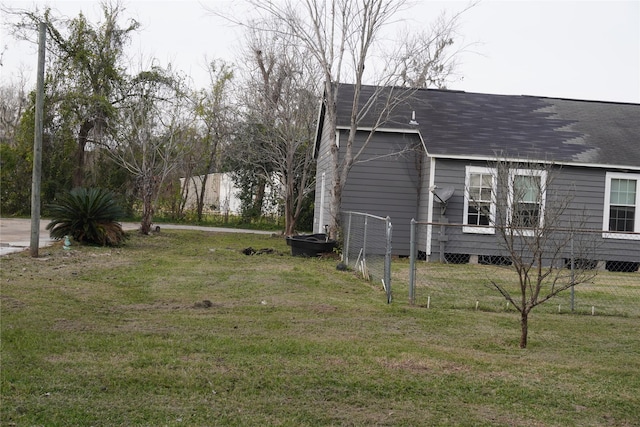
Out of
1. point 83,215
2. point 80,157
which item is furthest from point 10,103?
point 83,215

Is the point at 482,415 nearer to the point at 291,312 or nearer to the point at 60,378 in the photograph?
the point at 60,378

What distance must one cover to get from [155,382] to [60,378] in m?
0.70

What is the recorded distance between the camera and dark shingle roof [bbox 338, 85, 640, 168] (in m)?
16.6

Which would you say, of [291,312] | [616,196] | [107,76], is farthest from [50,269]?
[107,76]

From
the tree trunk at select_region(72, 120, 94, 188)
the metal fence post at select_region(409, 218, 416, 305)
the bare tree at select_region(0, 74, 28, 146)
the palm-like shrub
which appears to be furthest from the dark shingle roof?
the bare tree at select_region(0, 74, 28, 146)

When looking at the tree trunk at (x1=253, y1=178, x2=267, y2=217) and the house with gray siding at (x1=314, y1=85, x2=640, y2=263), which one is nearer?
the house with gray siding at (x1=314, y1=85, x2=640, y2=263)

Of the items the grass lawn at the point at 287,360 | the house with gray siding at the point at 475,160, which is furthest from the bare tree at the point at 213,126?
the grass lawn at the point at 287,360

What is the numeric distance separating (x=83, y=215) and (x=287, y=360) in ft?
34.8

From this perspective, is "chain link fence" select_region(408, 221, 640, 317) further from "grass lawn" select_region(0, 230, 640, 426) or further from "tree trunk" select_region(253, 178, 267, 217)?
"tree trunk" select_region(253, 178, 267, 217)

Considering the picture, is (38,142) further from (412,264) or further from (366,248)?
(412,264)

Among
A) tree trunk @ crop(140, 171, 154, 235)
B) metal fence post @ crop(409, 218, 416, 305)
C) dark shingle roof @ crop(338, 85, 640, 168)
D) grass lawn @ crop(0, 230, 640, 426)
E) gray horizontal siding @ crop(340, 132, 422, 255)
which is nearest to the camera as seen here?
grass lawn @ crop(0, 230, 640, 426)

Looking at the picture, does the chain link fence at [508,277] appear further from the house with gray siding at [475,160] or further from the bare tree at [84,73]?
the bare tree at [84,73]

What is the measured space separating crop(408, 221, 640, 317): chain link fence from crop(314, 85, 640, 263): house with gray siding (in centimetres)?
7

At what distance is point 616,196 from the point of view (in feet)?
54.9
